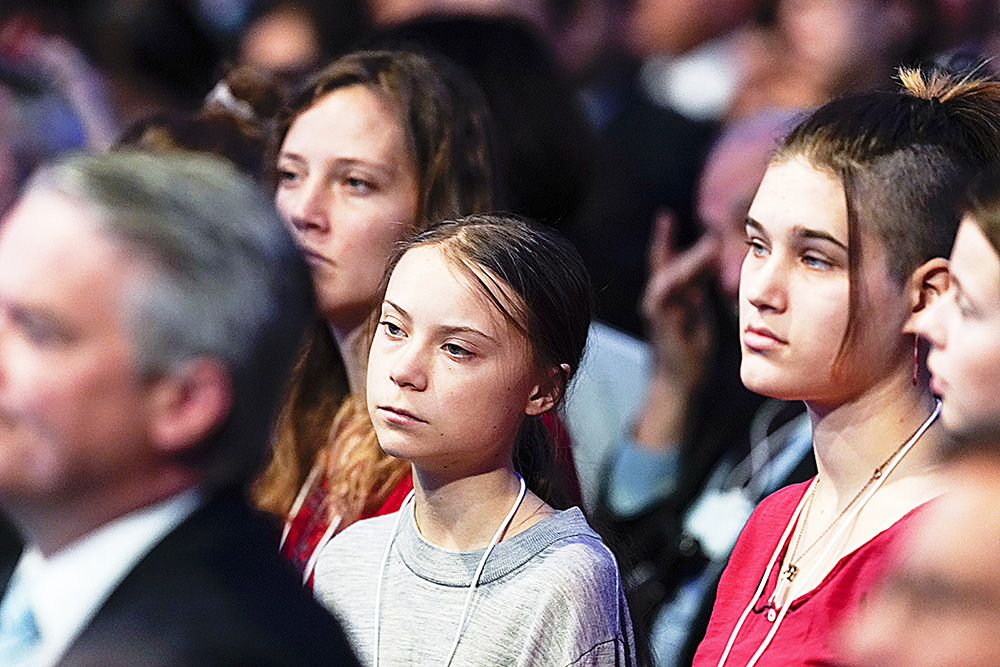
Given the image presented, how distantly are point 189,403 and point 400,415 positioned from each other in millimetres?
632

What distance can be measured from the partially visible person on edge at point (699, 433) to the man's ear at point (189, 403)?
157 cm

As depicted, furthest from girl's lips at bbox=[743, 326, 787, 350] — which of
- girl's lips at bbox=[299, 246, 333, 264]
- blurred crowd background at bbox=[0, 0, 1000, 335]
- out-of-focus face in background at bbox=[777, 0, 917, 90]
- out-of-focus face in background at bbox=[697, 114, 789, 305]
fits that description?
out-of-focus face in background at bbox=[777, 0, 917, 90]

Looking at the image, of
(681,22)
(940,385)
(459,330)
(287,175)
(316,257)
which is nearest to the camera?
(940,385)

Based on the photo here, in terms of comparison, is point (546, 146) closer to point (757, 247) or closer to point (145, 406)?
point (757, 247)

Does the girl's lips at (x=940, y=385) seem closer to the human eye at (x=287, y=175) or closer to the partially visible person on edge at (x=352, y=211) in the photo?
the partially visible person on edge at (x=352, y=211)

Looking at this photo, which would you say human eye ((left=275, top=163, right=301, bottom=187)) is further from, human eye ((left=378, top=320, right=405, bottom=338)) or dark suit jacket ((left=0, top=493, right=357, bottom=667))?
dark suit jacket ((left=0, top=493, right=357, bottom=667))

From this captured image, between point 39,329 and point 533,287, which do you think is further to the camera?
point 533,287

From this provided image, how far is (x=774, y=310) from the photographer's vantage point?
1804mm

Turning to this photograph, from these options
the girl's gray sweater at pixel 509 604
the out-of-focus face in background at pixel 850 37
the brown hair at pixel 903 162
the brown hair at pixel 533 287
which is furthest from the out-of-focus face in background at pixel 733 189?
the girl's gray sweater at pixel 509 604

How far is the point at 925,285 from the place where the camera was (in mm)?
1764

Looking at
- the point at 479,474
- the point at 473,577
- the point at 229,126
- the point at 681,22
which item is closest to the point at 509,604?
the point at 473,577

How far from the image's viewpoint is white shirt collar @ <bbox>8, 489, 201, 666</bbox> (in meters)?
1.25

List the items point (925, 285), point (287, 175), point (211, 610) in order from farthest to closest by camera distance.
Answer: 1. point (287, 175)
2. point (925, 285)
3. point (211, 610)

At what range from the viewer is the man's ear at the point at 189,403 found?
1.24m
